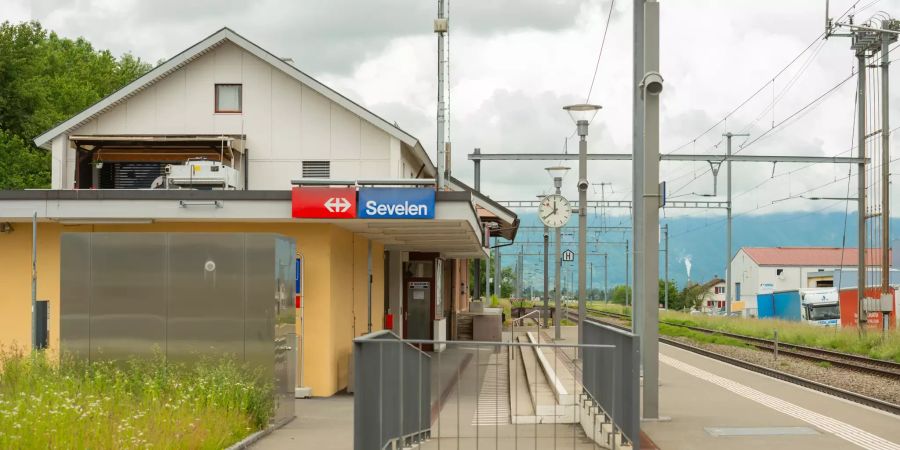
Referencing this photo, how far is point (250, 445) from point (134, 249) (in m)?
3.70

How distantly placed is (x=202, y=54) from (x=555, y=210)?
361 inches

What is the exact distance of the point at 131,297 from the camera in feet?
48.3

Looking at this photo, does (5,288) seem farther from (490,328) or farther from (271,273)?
(490,328)

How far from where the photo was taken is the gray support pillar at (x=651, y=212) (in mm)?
14375

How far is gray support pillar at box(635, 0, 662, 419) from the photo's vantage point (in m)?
14.4

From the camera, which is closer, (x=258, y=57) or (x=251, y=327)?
(x=251, y=327)

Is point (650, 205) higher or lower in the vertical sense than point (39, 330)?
higher

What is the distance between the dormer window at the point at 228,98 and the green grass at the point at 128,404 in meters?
11.4

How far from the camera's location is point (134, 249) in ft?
48.3

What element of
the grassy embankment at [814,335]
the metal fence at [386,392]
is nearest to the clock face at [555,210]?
the grassy embankment at [814,335]

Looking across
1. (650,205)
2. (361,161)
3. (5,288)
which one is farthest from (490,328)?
(650,205)

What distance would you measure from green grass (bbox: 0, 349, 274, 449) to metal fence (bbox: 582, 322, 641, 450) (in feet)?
13.0

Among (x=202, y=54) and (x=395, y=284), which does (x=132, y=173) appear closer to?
(x=202, y=54)

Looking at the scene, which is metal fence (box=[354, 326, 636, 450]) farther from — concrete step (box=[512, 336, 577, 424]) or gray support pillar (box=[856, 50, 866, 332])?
gray support pillar (box=[856, 50, 866, 332])
